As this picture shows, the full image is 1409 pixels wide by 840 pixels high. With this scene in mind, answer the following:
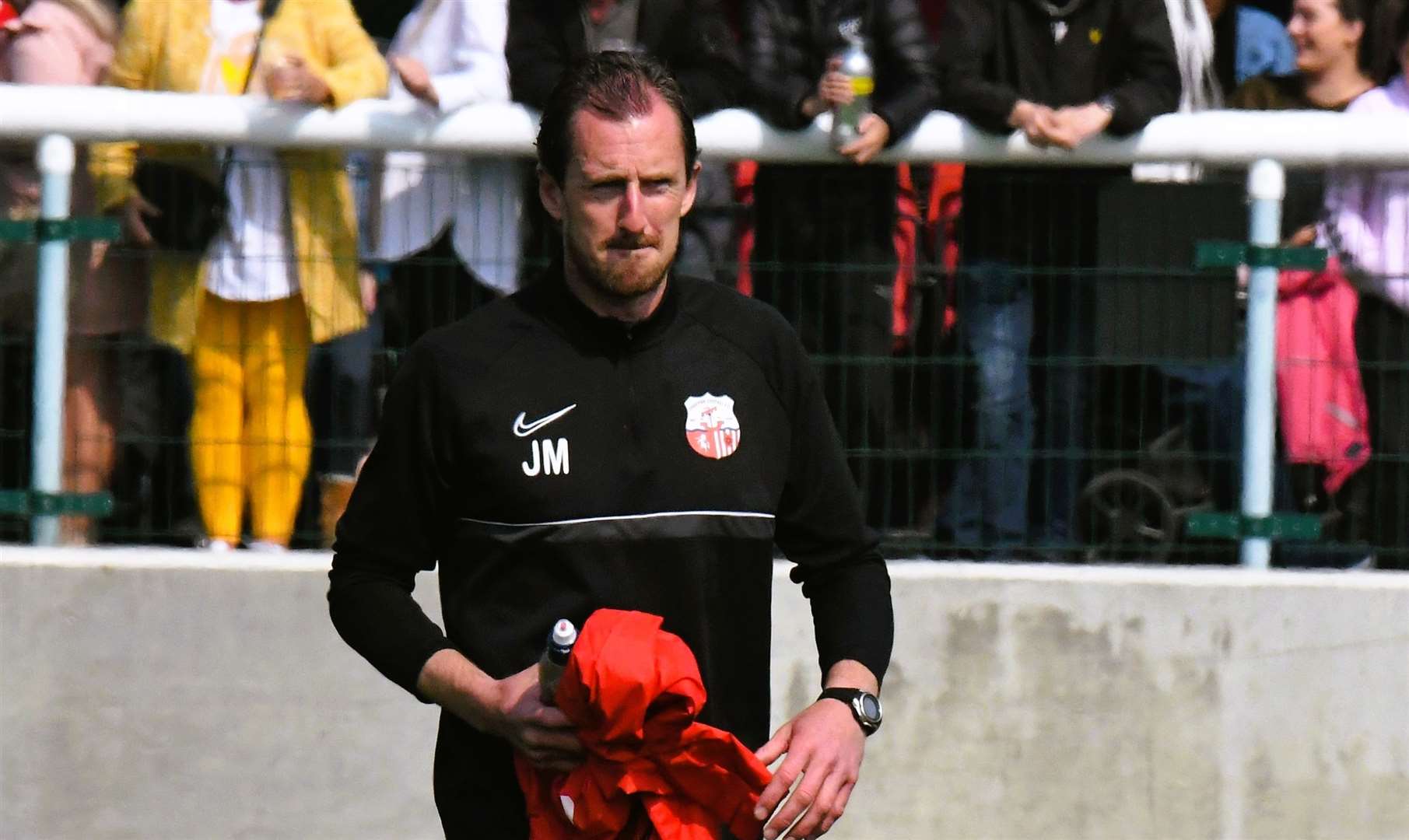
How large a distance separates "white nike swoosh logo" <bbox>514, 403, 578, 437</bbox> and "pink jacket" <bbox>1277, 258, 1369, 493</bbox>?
340 cm

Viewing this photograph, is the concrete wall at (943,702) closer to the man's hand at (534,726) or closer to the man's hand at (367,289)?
the man's hand at (367,289)

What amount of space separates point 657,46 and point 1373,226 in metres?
2.09

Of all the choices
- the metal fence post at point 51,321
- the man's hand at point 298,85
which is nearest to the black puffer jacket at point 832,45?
the man's hand at point 298,85

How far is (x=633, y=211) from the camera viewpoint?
3559 mm

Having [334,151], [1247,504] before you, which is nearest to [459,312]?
[334,151]

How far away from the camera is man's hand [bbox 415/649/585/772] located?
11.1 feet

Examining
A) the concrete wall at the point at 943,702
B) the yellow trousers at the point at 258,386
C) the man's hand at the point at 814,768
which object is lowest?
the concrete wall at the point at 943,702

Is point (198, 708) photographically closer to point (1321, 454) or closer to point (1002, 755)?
point (1002, 755)

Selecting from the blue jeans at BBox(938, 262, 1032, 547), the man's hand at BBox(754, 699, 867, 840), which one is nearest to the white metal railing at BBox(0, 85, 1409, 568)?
the blue jeans at BBox(938, 262, 1032, 547)

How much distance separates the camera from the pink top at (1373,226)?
6523 mm

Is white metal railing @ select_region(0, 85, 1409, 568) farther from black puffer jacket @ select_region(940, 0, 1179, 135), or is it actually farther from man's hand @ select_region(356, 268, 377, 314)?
man's hand @ select_region(356, 268, 377, 314)

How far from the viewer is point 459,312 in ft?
21.4

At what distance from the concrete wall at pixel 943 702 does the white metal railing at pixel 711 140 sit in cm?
31

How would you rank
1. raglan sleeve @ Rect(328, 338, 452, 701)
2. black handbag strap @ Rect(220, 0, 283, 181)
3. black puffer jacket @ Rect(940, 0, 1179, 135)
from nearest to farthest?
raglan sleeve @ Rect(328, 338, 452, 701) < black puffer jacket @ Rect(940, 0, 1179, 135) < black handbag strap @ Rect(220, 0, 283, 181)
